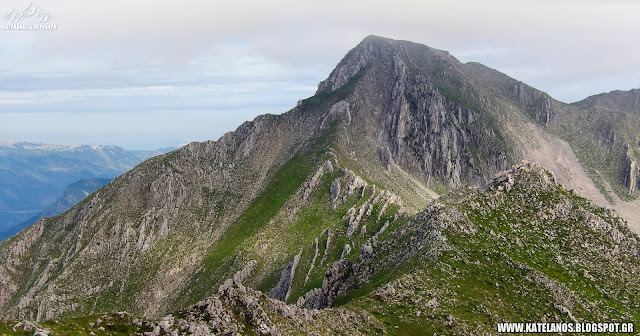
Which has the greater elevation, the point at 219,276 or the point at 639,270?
the point at 639,270

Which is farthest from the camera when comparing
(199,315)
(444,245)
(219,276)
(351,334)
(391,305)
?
(219,276)

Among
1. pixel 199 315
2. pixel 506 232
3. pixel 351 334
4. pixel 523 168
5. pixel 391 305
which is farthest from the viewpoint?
pixel 523 168

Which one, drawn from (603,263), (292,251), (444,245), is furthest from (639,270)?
(292,251)

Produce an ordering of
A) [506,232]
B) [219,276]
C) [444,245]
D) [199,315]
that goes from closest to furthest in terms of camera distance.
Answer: [199,315] < [444,245] < [506,232] < [219,276]

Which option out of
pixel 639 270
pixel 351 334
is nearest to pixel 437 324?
pixel 351 334

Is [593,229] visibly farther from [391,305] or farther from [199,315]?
[199,315]

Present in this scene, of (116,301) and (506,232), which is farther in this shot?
(116,301)

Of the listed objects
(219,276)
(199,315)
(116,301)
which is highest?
(199,315)

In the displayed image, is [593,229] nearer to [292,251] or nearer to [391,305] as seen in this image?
[391,305]

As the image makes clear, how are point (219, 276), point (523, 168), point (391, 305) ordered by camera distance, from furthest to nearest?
point (219, 276)
point (523, 168)
point (391, 305)
